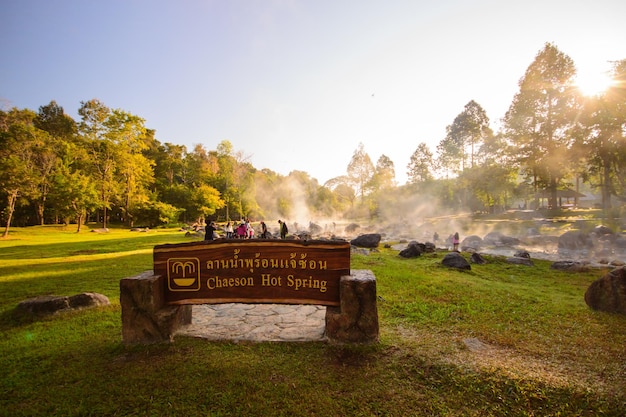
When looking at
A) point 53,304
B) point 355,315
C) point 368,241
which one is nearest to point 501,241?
point 368,241

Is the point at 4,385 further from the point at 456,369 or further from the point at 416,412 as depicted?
the point at 456,369

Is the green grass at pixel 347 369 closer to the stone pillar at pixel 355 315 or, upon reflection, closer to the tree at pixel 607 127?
the stone pillar at pixel 355 315

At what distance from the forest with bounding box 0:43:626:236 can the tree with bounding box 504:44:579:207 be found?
10 cm

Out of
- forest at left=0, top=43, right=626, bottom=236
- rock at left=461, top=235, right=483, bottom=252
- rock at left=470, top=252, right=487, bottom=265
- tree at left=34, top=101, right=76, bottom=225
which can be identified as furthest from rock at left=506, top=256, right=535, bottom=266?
Result: tree at left=34, top=101, right=76, bottom=225

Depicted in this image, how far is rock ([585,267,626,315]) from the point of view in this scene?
5.56m

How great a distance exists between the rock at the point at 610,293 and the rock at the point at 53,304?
10.4 m

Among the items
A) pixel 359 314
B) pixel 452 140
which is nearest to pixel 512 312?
pixel 359 314

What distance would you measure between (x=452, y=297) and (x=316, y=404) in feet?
15.8

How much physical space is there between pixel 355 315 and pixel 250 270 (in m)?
1.73

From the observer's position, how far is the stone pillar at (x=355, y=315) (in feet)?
13.3

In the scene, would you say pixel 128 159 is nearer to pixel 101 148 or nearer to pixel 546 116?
pixel 101 148

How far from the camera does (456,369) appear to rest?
343 cm

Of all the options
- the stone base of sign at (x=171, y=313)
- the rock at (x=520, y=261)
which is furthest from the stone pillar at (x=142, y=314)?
the rock at (x=520, y=261)

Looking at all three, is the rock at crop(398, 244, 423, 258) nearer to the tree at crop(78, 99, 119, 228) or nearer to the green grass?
the green grass
